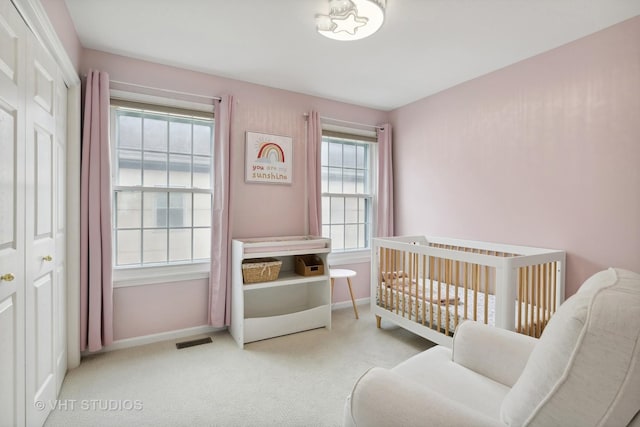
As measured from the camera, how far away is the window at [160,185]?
8.98 ft

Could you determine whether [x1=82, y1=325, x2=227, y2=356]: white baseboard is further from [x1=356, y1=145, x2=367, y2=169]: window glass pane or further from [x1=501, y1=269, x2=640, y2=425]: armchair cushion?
[x1=501, y1=269, x2=640, y2=425]: armchair cushion

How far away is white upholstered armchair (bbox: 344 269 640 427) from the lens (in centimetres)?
76

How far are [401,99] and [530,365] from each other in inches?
127

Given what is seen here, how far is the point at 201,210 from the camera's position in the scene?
307 cm

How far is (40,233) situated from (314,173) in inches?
90.1

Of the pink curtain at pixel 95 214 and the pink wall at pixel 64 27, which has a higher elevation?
the pink wall at pixel 64 27

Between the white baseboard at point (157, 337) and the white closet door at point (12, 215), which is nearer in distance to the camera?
the white closet door at point (12, 215)

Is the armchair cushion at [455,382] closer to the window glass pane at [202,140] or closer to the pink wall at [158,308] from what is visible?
the pink wall at [158,308]

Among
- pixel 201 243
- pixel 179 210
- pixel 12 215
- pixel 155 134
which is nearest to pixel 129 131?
pixel 155 134

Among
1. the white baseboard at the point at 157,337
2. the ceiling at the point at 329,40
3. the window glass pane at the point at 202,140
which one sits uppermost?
the ceiling at the point at 329,40

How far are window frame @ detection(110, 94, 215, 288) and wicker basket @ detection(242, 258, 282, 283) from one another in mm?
442

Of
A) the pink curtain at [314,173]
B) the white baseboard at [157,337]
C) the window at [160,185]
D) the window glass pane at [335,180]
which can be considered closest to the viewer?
the white baseboard at [157,337]

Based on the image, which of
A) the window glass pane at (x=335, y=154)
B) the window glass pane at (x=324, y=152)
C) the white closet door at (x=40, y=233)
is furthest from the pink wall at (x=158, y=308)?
the window glass pane at (x=335, y=154)

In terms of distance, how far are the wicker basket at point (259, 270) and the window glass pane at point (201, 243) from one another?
43cm
